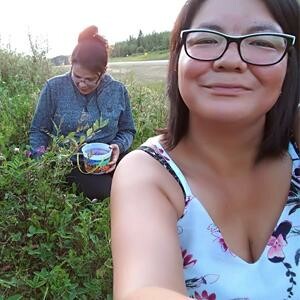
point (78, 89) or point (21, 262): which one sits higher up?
point (78, 89)

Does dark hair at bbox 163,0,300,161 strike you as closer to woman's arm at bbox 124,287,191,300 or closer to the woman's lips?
the woman's lips

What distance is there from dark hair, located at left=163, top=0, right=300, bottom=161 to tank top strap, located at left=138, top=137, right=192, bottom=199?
0.05 meters

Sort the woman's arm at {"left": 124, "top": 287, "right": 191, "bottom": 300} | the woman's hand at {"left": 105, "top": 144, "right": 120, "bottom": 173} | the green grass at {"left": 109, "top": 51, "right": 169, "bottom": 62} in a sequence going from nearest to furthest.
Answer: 1. the woman's arm at {"left": 124, "top": 287, "right": 191, "bottom": 300}
2. the woman's hand at {"left": 105, "top": 144, "right": 120, "bottom": 173}
3. the green grass at {"left": 109, "top": 51, "right": 169, "bottom": 62}

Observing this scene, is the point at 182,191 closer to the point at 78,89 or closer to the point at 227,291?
the point at 227,291

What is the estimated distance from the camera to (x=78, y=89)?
3.76 metres

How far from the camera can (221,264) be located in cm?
141

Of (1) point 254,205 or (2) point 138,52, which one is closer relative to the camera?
(1) point 254,205

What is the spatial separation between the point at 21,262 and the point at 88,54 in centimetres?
169

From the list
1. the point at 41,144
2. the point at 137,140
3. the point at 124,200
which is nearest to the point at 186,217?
the point at 124,200

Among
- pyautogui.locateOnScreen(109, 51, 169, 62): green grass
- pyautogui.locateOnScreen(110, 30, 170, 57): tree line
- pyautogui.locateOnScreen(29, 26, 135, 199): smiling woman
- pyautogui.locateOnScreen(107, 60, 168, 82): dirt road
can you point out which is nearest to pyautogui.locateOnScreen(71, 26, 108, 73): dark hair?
pyautogui.locateOnScreen(29, 26, 135, 199): smiling woman

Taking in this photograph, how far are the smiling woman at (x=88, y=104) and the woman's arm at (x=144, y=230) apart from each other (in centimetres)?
203

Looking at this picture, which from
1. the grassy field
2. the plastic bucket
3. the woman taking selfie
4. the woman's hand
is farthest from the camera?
the woman's hand

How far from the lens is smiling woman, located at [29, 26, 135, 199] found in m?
3.59

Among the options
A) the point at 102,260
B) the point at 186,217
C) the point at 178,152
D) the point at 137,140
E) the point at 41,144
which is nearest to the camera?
the point at 186,217
